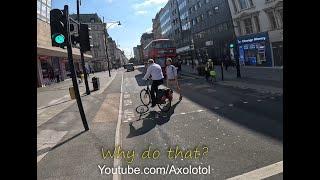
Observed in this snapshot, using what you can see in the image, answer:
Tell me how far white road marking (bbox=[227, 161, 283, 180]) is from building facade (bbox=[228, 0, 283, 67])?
26984 millimetres

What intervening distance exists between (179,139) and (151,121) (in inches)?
111

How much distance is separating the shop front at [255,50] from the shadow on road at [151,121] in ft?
74.8

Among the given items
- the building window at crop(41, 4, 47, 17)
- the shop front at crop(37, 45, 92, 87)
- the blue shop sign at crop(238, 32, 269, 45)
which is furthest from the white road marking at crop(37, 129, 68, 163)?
the building window at crop(41, 4, 47, 17)

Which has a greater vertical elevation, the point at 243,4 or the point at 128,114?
the point at 243,4

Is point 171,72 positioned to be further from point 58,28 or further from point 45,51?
point 45,51

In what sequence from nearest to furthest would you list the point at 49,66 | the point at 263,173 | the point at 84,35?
1. the point at 263,173
2. the point at 84,35
3. the point at 49,66

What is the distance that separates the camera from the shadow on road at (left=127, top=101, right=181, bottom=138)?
31.5 feet

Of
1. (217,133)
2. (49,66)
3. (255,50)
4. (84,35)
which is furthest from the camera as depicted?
(49,66)

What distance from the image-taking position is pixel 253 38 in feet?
117

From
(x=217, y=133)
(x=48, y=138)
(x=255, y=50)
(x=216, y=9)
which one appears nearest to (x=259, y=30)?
(x=255, y=50)

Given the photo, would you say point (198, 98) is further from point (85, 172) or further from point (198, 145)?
point (85, 172)

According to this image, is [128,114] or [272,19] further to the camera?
[272,19]
